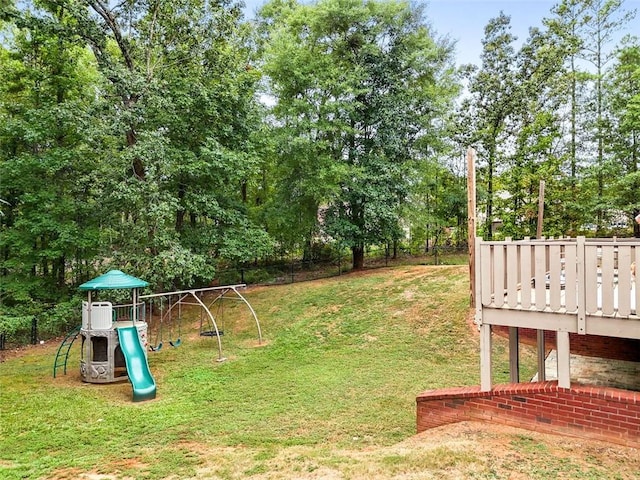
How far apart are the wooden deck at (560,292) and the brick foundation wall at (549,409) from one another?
0.16 metres

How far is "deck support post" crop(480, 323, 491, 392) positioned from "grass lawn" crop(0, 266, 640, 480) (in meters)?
0.44

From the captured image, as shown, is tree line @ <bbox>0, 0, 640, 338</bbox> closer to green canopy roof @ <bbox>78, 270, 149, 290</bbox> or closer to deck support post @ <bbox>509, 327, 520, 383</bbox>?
green canopy roof @ <bbox>78, 270, 149, 290</bbox>

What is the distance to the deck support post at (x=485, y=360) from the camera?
437cm

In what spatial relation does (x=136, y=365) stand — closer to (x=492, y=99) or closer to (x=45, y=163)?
(x=45, y=163)

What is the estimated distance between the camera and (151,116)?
12.7 m

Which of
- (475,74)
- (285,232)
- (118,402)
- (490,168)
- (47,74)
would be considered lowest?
(118,402)

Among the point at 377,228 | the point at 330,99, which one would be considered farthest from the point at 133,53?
the point at 377,228

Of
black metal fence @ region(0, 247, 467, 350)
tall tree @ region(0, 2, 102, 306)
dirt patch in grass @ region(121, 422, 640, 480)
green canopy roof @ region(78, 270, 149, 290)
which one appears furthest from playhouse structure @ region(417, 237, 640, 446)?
black metal fence @ region(0, 247, 467, 350)

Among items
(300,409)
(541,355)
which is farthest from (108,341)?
(541,355)

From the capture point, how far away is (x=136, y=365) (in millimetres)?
7879

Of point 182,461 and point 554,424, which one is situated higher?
point 554,424

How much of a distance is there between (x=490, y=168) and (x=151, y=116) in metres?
14.1

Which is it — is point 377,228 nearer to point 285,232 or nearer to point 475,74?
point 285,232

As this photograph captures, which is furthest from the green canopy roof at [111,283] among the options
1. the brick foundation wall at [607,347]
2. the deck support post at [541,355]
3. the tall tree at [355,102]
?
the brick foundation wall at [607,347]
